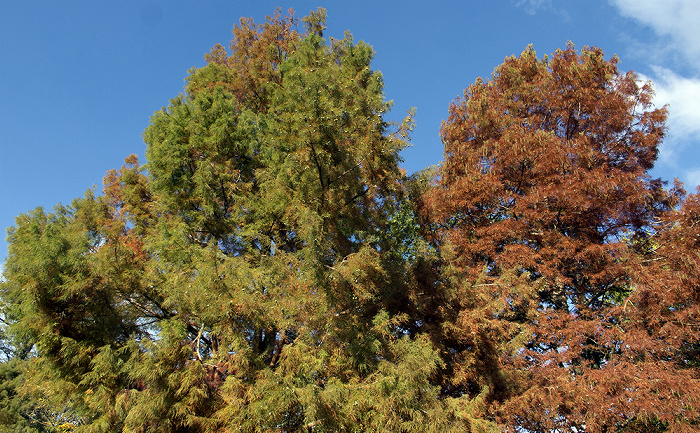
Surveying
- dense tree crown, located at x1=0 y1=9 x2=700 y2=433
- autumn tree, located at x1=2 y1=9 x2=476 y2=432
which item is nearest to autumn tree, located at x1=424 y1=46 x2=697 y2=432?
dense tree crown, located at x1=0 y1=9 x2=700 y2=433

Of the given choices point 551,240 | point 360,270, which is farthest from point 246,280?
point 551,240

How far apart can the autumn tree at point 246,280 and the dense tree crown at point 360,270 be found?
46 mm

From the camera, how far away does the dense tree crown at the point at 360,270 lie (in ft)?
21.5

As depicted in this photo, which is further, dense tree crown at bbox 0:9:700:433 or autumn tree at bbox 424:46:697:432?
autumn tree at bbox 424:46:697:432

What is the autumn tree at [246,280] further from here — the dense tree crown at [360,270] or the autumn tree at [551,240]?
the autumn tree at [551,240]

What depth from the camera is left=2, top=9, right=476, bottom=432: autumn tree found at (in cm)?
623

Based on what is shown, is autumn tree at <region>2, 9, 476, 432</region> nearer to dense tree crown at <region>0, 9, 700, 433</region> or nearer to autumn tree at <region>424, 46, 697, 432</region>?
dense tree crown at <region>0, 9, 700, 433</region>

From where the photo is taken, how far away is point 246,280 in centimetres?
700

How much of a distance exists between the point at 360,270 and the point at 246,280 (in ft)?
6.70

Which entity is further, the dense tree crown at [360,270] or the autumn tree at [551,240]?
the autumn tree at [551,240]

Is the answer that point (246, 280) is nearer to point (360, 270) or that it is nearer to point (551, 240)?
point (360, 270)

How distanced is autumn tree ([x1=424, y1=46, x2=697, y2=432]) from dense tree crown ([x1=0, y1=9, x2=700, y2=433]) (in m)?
0.06

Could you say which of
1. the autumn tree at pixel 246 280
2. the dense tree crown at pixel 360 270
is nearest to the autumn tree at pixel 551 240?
the dense tree crown at pixel 360 270

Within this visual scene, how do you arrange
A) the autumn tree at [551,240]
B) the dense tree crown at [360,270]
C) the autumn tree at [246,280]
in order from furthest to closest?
the autumn tree at [551,240], the dense tree crown at [360,270], the autumn tree at [246,280]
